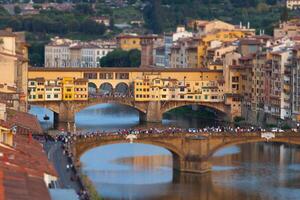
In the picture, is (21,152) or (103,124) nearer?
(21,152)

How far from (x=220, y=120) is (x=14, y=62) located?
1907 centimetres

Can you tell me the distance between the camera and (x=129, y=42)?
108m

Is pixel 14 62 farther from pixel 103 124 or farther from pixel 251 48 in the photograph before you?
pixel 251 48

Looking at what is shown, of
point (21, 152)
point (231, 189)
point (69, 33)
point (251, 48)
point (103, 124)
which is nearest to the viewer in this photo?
point (21, 152)

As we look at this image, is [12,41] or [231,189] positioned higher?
[12,41]

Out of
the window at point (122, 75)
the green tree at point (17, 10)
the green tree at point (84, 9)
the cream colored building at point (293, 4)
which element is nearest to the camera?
the window at point (122, 75)

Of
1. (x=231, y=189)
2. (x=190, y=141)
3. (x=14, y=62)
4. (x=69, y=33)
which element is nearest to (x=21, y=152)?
(x=231, y=189)

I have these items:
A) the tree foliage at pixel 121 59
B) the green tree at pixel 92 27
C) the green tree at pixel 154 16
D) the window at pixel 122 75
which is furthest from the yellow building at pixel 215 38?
the green tree at pixel 92 27

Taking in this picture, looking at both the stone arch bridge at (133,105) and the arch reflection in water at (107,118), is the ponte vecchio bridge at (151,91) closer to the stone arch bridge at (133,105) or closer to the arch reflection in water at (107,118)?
the stone arch bridge at (133,105)

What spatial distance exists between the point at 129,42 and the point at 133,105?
3693 cm

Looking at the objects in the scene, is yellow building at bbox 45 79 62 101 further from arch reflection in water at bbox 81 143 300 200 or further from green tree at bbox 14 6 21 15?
green tree at bbox 14 6 21 15

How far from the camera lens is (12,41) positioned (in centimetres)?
5641

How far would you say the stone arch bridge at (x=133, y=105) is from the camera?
229 ft

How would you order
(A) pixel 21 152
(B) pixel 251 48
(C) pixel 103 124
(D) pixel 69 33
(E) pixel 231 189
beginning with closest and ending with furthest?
(A) pixel 21 152 < (E) pixel 231 189 < (C) pixel 103 124 < (B) pixel 251 48 < (D) pixel 69 33
